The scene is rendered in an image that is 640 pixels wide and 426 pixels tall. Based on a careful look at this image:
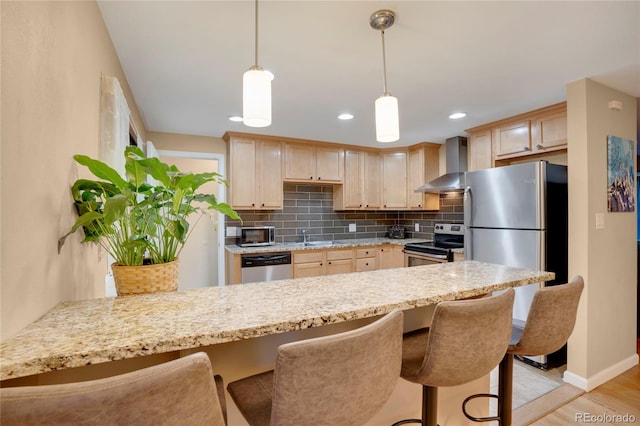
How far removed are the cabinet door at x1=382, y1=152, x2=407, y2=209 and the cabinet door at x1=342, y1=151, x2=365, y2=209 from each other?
0.37 metres

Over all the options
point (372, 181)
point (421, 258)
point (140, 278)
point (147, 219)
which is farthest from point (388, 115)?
point (372, 181)

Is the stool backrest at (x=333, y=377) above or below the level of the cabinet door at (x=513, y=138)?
below

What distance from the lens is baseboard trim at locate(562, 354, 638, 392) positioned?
230 centimetres

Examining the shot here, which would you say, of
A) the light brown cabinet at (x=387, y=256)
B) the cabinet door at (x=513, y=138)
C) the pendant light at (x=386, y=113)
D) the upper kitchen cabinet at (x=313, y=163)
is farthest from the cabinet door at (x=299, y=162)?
the pendant light at (x=386, y=113)

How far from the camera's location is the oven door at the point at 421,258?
11.4ft

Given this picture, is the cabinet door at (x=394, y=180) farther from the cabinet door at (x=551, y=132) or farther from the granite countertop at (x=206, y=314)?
the granite countertop at (x=206, y=314)

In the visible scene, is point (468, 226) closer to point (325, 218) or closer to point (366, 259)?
point (366, 259)

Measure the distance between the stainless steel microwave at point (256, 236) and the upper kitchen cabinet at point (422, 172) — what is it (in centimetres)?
205

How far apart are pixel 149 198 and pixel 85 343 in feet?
1.64

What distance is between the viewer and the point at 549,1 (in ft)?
4.74

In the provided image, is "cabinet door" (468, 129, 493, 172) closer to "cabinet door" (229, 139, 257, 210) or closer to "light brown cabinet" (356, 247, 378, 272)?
"light brown cabinet" (356, 247, 378, 272)

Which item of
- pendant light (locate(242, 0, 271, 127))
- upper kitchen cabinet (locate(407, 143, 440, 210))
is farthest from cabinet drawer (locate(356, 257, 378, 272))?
pendant light (locate(242, 0, 271, 127))

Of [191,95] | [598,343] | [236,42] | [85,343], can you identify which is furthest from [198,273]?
[598,343]

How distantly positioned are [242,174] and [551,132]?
3182 mm
